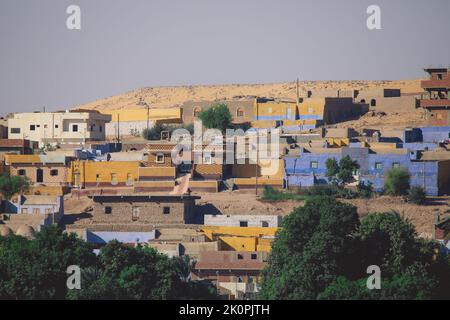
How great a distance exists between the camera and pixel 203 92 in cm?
7556

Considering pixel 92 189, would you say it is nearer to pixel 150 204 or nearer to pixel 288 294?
pixel 150 204

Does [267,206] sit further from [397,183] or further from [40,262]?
[40,262]

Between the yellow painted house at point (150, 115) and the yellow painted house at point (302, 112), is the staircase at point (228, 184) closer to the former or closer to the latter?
the yellow painted house at point (302, 112)

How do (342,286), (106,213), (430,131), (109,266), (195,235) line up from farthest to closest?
(430,131) → (106,213) → (195,235) → (109,266) → (342,286)

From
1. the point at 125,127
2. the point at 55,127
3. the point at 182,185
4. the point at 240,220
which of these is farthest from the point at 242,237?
the point at 125,127

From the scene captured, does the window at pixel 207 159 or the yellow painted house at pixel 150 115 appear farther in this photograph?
the yellow painted house at pixel 150 115

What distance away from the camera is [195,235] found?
3747cm

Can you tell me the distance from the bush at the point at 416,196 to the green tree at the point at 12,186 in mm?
9520

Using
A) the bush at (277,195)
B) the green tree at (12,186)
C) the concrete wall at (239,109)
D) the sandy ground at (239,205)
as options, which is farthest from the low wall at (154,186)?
the concrete wall at (239,109)

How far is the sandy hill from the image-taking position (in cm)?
7069

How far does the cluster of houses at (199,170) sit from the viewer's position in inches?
1485

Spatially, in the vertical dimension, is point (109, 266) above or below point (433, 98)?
below

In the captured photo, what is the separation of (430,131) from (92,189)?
10.6m

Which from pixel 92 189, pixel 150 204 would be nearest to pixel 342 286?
pixel 150 204
